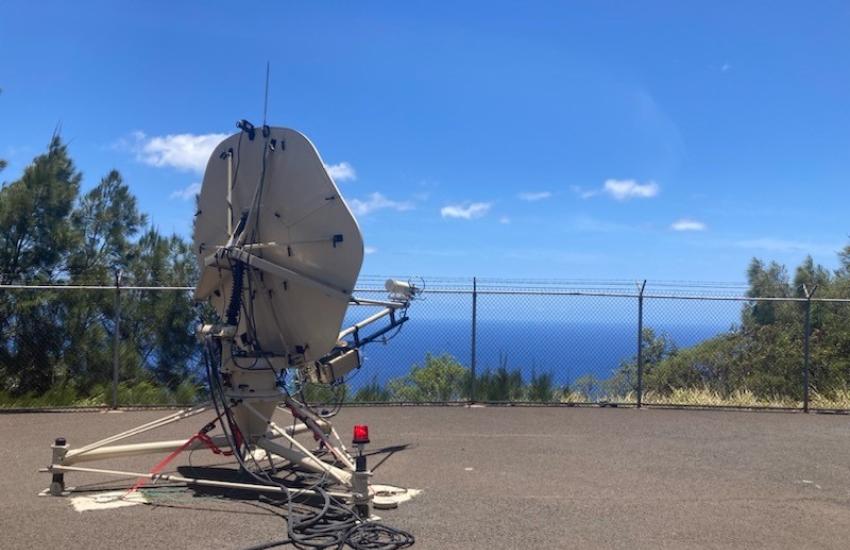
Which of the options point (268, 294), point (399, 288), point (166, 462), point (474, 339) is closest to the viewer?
point (166, 462)

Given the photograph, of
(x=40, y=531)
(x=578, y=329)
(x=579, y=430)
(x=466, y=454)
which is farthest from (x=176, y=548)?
(x=578, y=329)

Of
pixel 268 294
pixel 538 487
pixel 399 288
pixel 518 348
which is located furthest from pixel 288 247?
pixel 518 348

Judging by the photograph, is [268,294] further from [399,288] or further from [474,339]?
[474,339]

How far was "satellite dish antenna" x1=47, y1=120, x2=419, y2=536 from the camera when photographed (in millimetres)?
7438

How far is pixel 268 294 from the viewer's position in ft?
25.8

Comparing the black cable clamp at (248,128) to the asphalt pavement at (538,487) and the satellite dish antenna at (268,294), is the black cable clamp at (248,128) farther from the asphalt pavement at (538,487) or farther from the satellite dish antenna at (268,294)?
the asphalt pavement at (538,487)

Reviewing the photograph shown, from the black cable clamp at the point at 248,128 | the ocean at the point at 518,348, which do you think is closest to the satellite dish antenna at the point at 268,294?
the black cable clamp at the point at 248,128

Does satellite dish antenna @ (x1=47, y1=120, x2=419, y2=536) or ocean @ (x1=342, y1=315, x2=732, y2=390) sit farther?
ocean @ (x1=342, y1=315, x2=732, y2=390)

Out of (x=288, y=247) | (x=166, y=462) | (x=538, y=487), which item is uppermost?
(x=288, y=247)

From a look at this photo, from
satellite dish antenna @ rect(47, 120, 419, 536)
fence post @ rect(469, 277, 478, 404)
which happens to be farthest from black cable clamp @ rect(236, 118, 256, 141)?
fence post @ rect(469, 277, 478, 404)

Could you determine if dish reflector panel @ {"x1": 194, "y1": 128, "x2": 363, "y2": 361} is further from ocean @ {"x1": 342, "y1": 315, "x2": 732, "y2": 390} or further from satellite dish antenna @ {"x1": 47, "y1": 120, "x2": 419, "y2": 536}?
ocean @ {"x1": 342, "y1": 315, "x2": 732, "y2": 390}

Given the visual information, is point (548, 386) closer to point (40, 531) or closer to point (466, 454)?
point (466, 454)

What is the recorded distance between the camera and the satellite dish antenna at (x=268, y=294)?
7.44 metres

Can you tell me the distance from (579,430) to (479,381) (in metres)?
3.50
